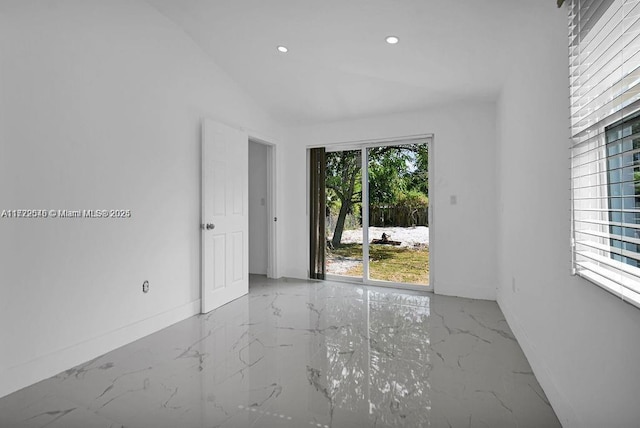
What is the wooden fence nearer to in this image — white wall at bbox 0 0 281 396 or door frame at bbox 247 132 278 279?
A: door frame at bbox 247 132 278 279

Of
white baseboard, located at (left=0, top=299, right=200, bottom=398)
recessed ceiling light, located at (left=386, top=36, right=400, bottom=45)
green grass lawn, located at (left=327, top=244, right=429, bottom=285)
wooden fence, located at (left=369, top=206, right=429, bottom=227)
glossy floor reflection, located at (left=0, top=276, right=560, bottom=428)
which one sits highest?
recessed ceiling light, located at (left=386, top=36, right=400, bottom=45)

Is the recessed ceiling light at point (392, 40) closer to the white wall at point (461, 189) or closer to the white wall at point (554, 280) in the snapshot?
the white wall at point (554, 280)

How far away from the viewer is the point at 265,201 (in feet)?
17.9

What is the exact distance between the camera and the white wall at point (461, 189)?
13.0 ft

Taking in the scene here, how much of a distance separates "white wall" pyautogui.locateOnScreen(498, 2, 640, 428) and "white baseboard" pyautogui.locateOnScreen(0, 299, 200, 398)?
2.93m

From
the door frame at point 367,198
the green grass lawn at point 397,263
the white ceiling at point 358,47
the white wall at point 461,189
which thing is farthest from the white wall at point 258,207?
the white wall at point 461,189

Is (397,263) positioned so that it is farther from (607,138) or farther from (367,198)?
(607,138)

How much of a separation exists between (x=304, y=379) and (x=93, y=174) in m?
2.11

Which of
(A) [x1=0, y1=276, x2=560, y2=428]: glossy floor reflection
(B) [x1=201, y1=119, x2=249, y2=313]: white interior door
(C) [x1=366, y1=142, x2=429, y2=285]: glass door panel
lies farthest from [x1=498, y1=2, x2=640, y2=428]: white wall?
(B) [x1=201, y1=119, x2=249, y2=313]: white interior door

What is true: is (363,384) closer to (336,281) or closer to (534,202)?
(534,202)

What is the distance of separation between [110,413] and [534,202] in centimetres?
280

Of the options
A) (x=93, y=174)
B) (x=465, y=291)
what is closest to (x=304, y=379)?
(x=93, y=174)

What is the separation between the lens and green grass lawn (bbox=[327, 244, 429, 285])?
446 centimetres

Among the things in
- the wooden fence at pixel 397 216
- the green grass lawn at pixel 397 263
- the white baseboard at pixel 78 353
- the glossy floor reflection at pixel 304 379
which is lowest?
the glossy floor reflection at pixel 304 379
